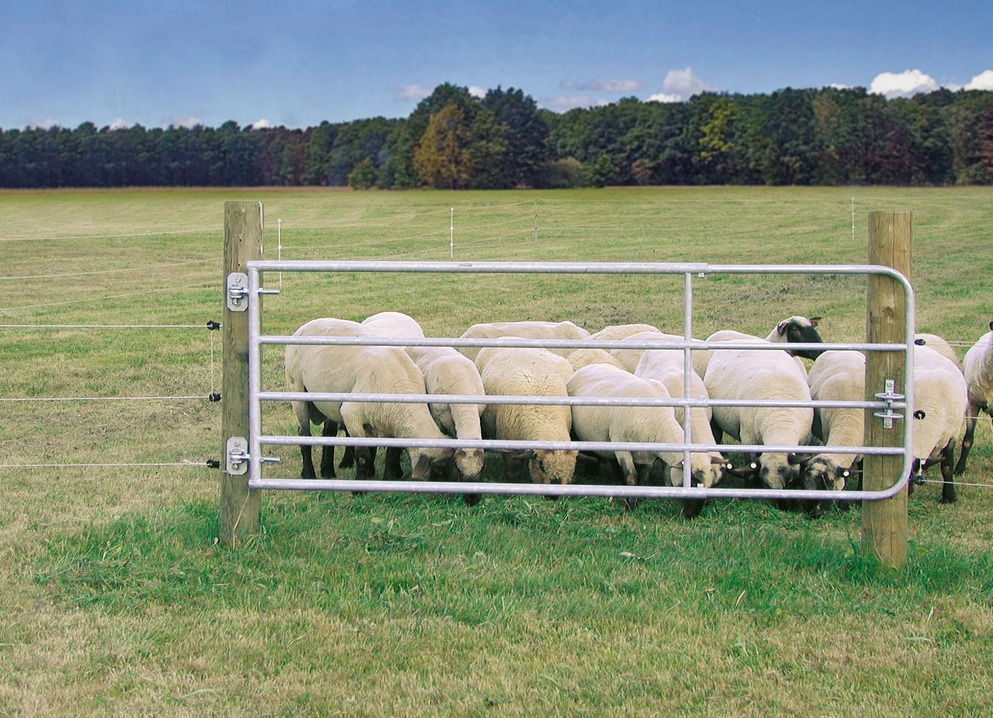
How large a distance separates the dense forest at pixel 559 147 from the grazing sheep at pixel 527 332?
3215cm

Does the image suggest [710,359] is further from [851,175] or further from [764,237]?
[851,175]

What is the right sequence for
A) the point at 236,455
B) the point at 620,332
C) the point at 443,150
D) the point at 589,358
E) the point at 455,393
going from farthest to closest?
the point at 443,150 → the point at 620,332 → the point at 589,358 → the point at 455,393 → the point at 236,455

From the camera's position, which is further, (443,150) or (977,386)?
(443,150)

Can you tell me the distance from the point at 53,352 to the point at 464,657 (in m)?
13.1

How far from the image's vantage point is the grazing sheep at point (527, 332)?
10078 millimetres

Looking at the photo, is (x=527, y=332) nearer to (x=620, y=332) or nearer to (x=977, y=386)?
(x=620, y=332)

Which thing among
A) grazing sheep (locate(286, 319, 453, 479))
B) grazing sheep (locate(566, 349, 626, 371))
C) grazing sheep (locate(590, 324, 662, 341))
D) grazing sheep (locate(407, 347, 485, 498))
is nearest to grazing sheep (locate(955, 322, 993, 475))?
grazing sheep (locate(590, 324, 662, 341))

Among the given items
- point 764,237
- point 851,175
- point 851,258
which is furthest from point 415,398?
point 851,175

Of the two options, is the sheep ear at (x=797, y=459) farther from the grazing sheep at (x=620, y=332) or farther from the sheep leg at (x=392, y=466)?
the sheep leg at (x=392, y=466)

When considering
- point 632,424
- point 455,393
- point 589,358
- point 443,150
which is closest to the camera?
point 632,424

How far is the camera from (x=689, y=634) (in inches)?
177

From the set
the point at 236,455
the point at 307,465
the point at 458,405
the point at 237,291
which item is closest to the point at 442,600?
the point at 236,455

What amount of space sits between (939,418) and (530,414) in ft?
10.6

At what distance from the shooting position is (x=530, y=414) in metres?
8.10
